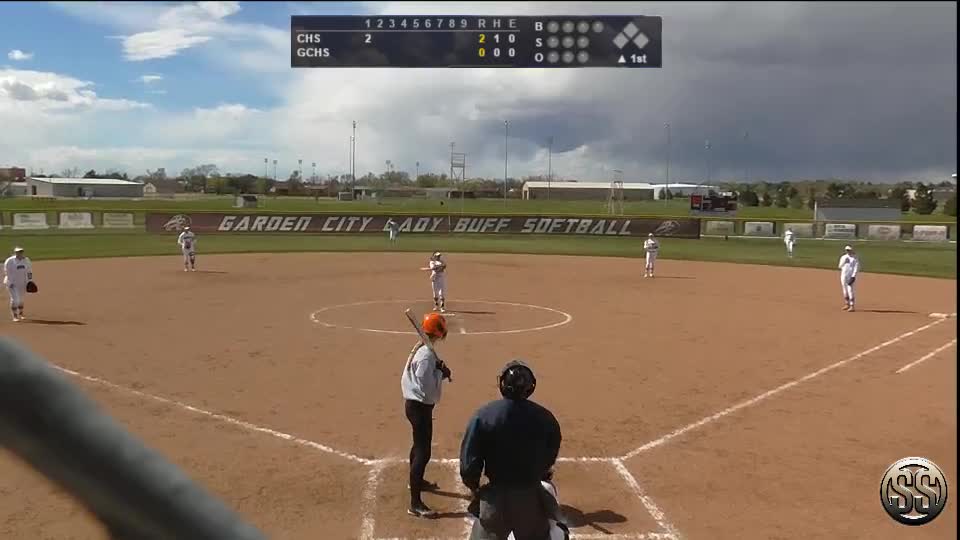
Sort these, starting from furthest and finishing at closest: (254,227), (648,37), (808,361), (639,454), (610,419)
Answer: (254,227) < (648,37) < (808,361) < (610,419) < (639,454)

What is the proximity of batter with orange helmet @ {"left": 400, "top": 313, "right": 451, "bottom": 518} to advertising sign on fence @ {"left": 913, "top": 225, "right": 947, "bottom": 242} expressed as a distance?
60206mm

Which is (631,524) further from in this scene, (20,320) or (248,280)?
(248,280)

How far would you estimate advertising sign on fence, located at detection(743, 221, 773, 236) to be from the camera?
203ft

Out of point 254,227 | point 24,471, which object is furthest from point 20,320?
point 254,227

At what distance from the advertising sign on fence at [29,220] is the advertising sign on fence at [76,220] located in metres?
1.26

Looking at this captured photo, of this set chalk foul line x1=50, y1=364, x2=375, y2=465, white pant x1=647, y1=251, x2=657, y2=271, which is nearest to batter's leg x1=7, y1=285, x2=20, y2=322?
chalk foul line x1=50, y1=364, x2=375, y2=465

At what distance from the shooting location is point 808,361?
1691 centimetres

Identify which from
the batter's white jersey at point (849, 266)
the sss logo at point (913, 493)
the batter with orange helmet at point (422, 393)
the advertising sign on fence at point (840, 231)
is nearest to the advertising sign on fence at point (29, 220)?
the batter's white jersey at point (849, 266)

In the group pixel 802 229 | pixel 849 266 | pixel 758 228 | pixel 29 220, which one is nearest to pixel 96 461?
pixel 849 266

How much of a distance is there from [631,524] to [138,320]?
16.7 meters

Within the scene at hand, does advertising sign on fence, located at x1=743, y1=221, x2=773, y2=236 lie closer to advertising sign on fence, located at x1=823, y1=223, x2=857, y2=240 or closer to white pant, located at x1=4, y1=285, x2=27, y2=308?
advertising sign on fence, located at x1=823, y1=223, x2=857, y2=240

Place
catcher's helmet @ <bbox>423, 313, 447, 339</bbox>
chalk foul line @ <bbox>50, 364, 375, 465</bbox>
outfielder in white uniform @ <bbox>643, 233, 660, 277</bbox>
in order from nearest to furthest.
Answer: catcher's helmet @ <bbox>423, 313, 447, 339</bbox>, chalk foul line @ <bbox>50, 364, 375, 465</bbox>, outfielder in white uniform @ <bbox>643, 233, 660, 277</bbox>
